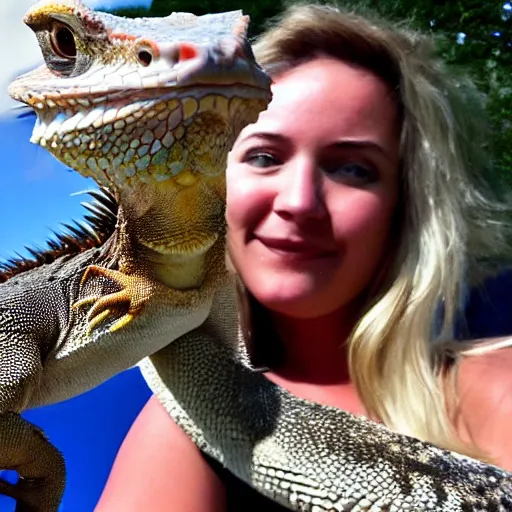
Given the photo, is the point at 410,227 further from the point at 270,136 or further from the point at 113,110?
the point at 113,110

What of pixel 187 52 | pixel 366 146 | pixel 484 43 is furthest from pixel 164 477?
pixel 484 43

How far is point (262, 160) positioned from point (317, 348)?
0.38 m

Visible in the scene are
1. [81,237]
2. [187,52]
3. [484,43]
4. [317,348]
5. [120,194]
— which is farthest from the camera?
[484,43]

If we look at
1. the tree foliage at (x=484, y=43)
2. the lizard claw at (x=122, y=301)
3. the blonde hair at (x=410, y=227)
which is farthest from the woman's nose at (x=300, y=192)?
the tree foliage at (x=484, y=43)

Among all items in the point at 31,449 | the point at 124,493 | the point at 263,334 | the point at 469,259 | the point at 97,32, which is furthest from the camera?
the point at 469,259

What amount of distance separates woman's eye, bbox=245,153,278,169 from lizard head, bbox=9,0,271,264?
0.52 meters

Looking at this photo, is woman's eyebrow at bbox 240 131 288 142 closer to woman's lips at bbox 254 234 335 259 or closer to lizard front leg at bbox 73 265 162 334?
woman's lips at bbox 254 234 335 259

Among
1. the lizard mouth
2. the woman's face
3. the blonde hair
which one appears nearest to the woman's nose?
the woman's face

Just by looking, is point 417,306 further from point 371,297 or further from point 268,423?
point 268,423

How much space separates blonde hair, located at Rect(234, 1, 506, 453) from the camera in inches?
44.4

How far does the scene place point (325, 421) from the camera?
0.82m

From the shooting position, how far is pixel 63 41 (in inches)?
22.0

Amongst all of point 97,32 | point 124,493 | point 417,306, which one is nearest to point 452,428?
point 417,306

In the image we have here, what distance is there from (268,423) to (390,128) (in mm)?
603
